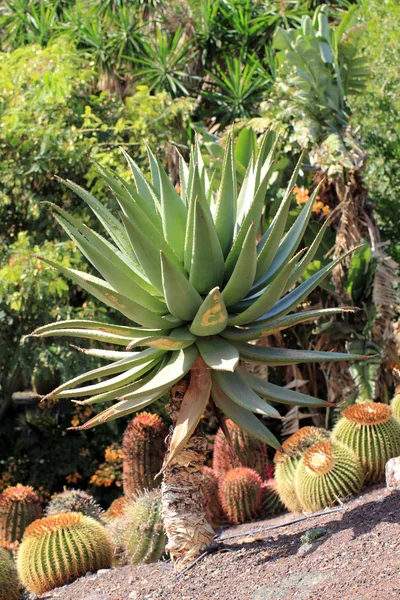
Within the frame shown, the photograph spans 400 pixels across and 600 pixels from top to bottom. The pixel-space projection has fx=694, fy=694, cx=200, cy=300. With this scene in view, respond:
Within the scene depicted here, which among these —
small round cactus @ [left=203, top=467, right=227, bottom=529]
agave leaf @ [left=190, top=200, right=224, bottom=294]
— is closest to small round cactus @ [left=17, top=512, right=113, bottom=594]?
small round cactus @ [left=203, top=467, right=227, bottom=529]

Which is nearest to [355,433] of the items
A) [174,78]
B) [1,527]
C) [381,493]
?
[381,493]

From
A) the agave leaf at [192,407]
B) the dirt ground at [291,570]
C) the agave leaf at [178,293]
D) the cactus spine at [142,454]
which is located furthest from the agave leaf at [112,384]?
the cactus spine at [142,454]

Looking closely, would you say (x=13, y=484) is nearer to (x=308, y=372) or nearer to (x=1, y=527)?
(x=1, y=527)

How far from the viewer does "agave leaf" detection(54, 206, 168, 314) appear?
3420 millimetres

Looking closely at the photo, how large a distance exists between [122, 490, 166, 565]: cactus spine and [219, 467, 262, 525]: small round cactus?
106 cm

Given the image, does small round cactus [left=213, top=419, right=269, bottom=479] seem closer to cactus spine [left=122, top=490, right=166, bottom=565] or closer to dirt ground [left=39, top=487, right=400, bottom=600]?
cactus spine [left=122, top=490, right=166, bottom=565]

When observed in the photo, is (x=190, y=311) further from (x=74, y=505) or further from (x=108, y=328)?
(x=74, y=505)

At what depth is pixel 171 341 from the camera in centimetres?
336

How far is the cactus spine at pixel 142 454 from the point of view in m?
6.68

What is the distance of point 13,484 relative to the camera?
962 centimetres

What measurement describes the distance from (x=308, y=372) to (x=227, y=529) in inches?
142

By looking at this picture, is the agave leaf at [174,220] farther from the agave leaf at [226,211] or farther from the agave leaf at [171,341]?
the agave leaf at [171,341]

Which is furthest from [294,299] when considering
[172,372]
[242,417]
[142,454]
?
[142,454]

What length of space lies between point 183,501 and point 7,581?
1652mm
